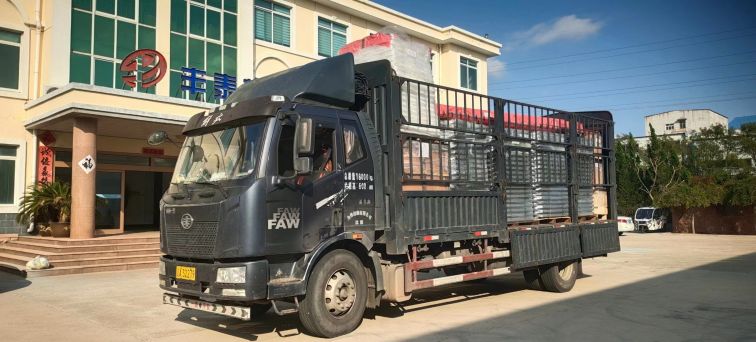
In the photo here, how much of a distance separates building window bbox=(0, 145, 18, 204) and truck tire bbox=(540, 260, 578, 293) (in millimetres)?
14774

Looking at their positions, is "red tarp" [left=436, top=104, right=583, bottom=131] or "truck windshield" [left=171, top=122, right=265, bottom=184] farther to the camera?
"red tarp" [left=436, top=104, right=583, bottom=131]

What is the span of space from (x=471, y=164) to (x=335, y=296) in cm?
293

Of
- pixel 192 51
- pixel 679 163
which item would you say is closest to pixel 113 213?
pixel 192 51

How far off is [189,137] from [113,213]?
1239 cm

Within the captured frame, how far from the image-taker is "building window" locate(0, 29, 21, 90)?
52.6ft

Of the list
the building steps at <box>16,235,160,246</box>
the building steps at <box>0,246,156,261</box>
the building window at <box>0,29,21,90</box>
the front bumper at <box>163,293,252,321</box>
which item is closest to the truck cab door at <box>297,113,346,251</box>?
the front bumper at <box>163,293,252,321</box>

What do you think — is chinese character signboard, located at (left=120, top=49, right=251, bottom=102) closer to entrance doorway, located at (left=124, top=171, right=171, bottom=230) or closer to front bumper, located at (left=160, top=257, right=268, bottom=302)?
entrance doorway, located at (left=124, top=171, right=171, bottom=230)

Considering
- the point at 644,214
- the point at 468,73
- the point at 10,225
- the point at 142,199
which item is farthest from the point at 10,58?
the point at 644,214

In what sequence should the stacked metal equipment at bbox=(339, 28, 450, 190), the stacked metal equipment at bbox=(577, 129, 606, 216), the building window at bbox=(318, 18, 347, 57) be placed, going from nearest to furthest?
the stacked metal equipment at bbox=(339, 28, 450, 190) < the stacked metal equipment at bbox=(577, 129, 606, 216) < the building window at bbox=(318, 18, 347, 57)

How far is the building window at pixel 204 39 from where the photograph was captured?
19203 mm

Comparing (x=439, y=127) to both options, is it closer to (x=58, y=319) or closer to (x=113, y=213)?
(x=58, y=319)

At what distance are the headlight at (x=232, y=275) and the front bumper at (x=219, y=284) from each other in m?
0.03

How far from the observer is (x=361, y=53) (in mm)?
8266

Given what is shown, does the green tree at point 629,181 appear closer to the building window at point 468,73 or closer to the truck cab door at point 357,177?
the building window at point 468,73
